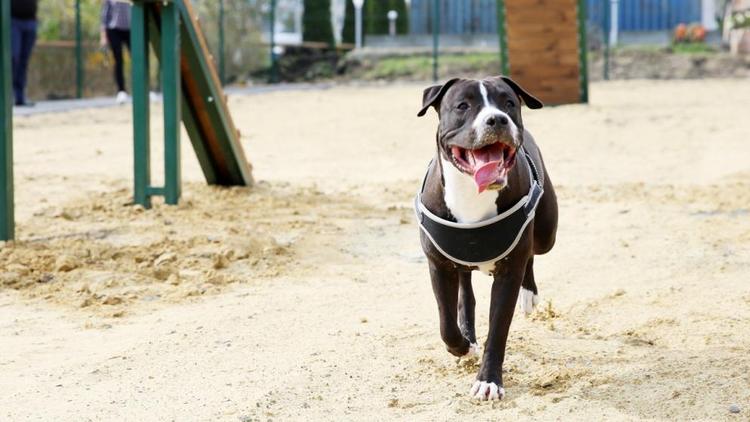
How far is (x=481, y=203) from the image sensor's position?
4.40 metres

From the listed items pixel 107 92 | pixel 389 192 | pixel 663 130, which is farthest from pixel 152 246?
pixel 107 92

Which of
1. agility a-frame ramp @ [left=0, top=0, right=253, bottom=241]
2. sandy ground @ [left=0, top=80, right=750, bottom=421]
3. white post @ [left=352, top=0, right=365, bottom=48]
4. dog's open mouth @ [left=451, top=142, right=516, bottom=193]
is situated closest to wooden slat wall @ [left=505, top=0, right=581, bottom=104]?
sandy ground @ [left=0, top=80, right=750, bottom=421]

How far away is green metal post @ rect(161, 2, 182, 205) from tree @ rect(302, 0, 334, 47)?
70.1ft

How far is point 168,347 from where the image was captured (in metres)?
5.23

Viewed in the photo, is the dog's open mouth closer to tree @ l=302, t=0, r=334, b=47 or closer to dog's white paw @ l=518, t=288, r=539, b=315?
dog's white paw @ l=518, t=288, r=539, b=315

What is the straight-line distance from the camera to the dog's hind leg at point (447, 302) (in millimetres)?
4570

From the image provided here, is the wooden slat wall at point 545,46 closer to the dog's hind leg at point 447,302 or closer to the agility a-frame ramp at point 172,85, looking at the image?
the agility a-frame ramp at point 172,85

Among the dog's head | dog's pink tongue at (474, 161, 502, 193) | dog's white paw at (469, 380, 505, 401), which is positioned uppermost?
the dog's head

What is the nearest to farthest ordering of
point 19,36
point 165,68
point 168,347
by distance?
point 168,347 → point 165,68 → point 19,36

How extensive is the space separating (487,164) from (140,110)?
5.54 metres

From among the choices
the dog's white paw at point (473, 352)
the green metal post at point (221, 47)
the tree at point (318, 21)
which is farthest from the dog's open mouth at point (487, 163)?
the tree at point (318, 21)

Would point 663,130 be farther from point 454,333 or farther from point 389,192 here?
point 454,333

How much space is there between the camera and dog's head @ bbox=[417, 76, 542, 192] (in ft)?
13.4

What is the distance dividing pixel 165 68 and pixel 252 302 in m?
3.58
